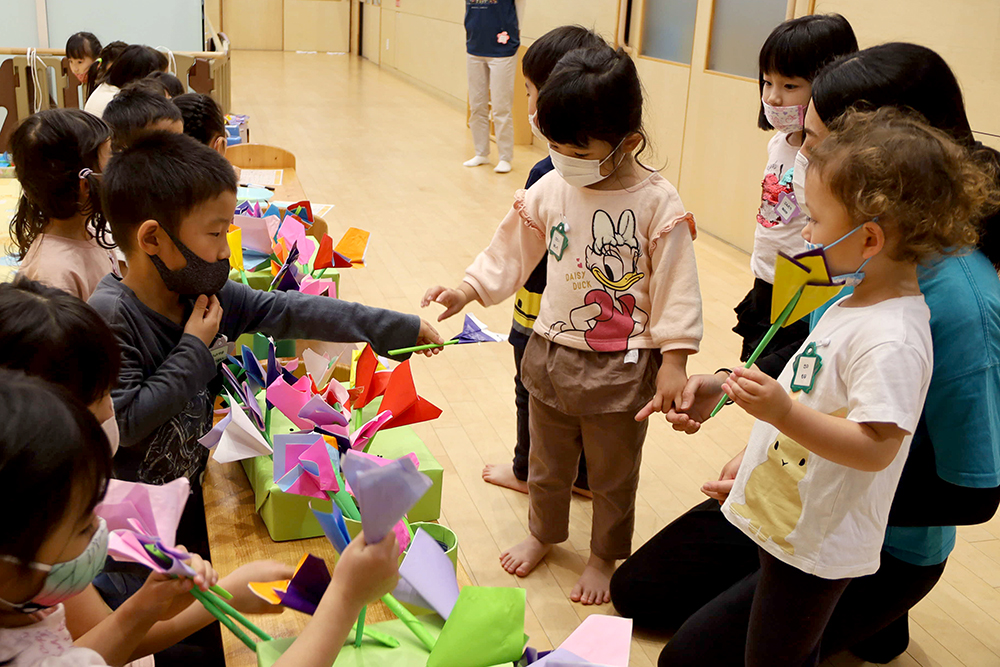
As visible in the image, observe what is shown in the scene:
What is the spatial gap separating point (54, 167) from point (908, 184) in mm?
1699

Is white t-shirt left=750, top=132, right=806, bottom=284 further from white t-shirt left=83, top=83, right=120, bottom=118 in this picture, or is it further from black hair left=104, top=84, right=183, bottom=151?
white t-shirt left=83, top=83, right=120, bottom=118

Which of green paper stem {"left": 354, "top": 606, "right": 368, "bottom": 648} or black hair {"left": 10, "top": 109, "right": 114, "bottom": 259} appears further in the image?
black hair {"left": 10, "top": 109, "right": 114, "bottom": 259}

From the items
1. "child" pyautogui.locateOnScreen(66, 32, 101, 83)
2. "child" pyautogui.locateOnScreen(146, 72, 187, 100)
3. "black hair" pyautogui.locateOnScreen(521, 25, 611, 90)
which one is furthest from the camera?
"child" pyautogui.locateOnScreen(66, 32, 101, 83)

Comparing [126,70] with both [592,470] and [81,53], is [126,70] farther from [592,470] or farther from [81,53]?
[592,470]

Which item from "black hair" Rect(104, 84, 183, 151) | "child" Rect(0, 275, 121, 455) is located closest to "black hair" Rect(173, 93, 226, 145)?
"black hair" Rect(104, 84, 183, 151)

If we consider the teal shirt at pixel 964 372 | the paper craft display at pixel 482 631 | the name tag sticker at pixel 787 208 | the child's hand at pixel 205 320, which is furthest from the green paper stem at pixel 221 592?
the name tag sticker at pixel 787 208

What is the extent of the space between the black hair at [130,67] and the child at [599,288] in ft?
7.84

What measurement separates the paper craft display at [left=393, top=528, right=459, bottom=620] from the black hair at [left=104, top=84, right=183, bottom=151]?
187 centimetres

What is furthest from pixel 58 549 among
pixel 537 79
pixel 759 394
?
pixel 537 79

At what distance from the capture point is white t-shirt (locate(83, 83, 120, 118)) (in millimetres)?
3463

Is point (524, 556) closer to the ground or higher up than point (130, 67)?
closer to the ground

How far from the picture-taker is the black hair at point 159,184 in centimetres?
146

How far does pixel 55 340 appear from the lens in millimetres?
1066

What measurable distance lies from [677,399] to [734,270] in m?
3.09
